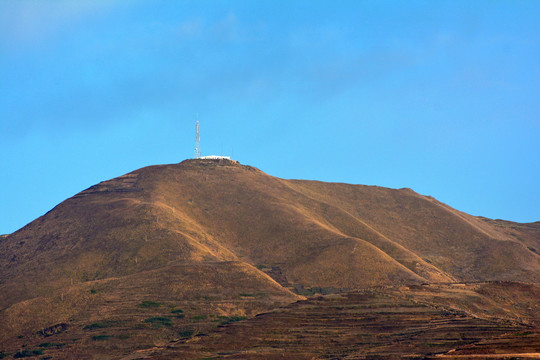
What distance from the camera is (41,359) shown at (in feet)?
285

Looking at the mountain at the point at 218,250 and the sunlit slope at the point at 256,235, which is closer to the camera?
the mountain at the point at 218,250

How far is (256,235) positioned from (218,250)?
1322 centimetres

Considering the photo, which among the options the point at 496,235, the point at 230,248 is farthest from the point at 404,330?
the point at 496,235

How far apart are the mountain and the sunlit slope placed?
0.36 meters

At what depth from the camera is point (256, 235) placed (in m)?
137

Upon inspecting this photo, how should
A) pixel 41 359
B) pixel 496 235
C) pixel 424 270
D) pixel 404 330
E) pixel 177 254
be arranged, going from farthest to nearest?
pixel 496 235
pixel 424 270
pixel 177 254
pixel 41 359
pixel 404 330

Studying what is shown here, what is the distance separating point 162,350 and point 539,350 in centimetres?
4447

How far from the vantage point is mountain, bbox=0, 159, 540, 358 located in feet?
327

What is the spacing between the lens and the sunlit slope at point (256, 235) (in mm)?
117250

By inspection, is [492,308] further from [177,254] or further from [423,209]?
[423,209]

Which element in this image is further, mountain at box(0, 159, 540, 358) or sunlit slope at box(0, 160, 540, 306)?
sunlit slope at box(0, 160, 540, 306)

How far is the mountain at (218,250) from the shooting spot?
99.8m

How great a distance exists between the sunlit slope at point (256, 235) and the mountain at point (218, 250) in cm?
36

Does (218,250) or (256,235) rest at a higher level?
(256,235)
